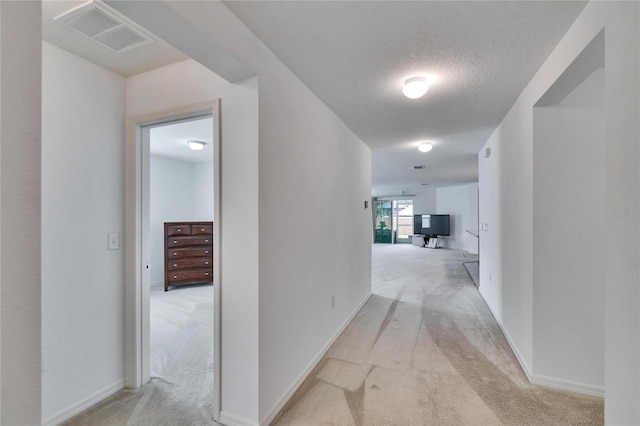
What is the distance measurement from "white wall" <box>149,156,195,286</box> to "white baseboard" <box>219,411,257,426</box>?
14.0ft

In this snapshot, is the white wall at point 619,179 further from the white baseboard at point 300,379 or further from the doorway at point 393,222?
the doorway at point 393,222

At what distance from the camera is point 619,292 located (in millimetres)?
1191

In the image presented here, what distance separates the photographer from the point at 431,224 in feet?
37.8

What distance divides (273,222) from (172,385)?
61.5 inches

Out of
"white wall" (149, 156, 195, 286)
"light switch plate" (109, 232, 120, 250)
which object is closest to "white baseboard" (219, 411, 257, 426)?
"light switch plate" (109, 232, 120, 250)

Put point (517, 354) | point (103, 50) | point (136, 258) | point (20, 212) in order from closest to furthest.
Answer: point (20, 212), point (103, 50), point (136, 258), point (517, 354)

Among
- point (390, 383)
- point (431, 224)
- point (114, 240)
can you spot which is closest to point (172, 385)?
point (114, 240)

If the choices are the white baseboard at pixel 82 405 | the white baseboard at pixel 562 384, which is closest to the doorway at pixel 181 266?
the white baseboard at pixel 82 405

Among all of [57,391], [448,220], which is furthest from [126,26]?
[448,220]

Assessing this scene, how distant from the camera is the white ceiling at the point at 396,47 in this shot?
4.88 feet

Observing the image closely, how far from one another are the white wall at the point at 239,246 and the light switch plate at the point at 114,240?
1000 mm

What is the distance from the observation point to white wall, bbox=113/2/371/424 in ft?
5.15

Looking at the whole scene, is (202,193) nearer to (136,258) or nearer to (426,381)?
(136,258)

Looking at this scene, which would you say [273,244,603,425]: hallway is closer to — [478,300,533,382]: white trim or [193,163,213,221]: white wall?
[478,300,533,382]: white trim
